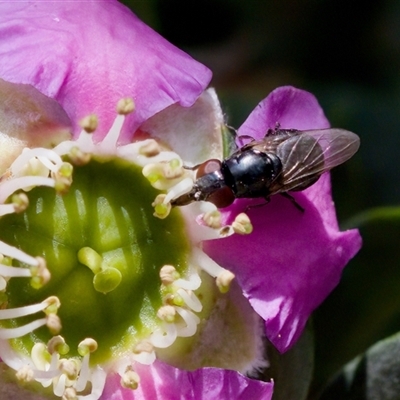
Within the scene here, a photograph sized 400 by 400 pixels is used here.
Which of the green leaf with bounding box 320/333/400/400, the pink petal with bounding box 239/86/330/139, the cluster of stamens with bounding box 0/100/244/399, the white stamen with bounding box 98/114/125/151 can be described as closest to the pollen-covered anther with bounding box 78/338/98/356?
the cluster of stamens with bounding box 0/100/244/399

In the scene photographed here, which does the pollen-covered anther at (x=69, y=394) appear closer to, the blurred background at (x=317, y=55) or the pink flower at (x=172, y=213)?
the pink flower at (x=172, y=213)

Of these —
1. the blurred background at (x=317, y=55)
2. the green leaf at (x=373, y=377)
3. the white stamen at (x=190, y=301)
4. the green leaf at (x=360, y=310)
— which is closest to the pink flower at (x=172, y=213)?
the white stamen at (x=190, y=301)

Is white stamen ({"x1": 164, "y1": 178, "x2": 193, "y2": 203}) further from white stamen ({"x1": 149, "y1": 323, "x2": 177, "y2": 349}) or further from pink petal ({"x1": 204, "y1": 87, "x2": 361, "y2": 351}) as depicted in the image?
white stamen ({"x1": 149, "y1": 323, "x2": 177, "y2": 349})

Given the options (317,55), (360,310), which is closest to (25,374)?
(360,310)

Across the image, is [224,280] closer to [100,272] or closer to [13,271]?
[100,272]

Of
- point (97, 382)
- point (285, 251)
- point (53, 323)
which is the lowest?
point (97, 382)

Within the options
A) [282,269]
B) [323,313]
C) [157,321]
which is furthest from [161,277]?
[323,313]
